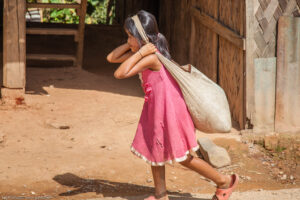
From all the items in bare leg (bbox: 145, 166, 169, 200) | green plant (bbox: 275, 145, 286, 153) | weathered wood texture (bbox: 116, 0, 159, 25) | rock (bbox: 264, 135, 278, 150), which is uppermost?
weathered wood texture (bbox: 116, 0, 159, 25)

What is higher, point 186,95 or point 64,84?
point 186,95

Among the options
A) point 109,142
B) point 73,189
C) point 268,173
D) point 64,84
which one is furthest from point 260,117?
point 64,84

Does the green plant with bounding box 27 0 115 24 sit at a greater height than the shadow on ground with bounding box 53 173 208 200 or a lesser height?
greater

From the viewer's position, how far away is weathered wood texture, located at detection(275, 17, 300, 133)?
20.7ft

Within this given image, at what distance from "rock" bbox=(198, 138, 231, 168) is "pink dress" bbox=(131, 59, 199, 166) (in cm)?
177

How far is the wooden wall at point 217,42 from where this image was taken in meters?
6.52

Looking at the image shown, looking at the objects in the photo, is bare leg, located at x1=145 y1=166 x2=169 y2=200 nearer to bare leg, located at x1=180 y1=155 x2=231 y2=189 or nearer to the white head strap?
bare leg, located at x1=180 y1=155 x2=231 y2=189

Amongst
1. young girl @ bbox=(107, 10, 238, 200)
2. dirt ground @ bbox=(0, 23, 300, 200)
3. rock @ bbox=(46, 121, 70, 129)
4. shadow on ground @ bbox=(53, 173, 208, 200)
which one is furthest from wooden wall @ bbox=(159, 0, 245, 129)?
young girl @ bbox=(107, 10, 238, 200)

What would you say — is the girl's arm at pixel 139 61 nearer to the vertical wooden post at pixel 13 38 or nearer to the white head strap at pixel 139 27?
the white head strap at pixel 139 27

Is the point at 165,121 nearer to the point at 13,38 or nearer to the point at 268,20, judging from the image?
the point at 268,20

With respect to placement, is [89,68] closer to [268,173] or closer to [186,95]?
[268,173]

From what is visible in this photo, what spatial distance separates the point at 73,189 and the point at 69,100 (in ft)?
9.22

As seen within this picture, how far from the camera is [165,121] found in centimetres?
396

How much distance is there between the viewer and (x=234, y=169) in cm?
579
